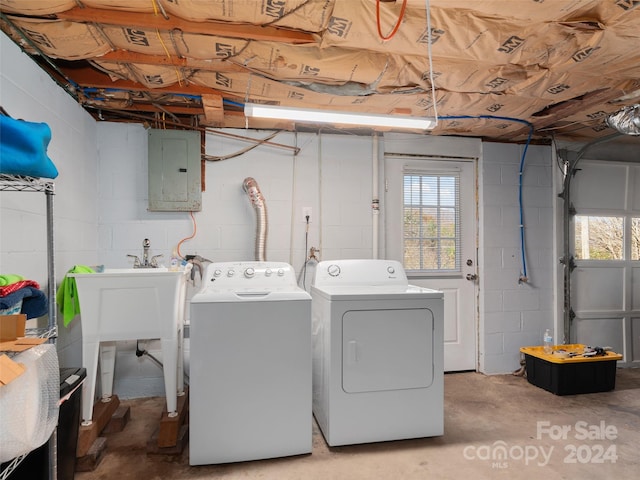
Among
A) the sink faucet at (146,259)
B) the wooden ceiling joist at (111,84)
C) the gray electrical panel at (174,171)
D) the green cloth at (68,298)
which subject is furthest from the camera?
the gray electrical panel at (174,171)

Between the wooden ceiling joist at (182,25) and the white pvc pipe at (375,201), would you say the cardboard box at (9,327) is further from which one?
the white pvc pipe at (375,201)

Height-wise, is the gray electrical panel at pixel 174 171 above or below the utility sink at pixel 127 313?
above

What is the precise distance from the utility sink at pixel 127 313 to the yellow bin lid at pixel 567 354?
9.64 ft

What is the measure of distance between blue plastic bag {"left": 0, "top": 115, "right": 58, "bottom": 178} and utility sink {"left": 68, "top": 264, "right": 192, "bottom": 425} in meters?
0.97

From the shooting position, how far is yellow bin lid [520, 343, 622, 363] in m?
3.06

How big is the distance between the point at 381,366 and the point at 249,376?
31.1 inches

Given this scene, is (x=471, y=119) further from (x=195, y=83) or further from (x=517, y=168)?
(x=195, y=83)

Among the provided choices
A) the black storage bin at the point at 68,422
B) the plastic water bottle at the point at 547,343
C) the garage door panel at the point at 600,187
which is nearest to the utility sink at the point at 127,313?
the black storage bin at the point at 68,422

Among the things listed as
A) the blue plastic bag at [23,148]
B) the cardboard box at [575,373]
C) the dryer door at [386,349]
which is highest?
the blue plastic bag at [23,148]

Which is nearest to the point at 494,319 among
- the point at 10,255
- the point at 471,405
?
the point at 471,405

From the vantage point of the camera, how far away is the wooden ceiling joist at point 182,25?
167 cm

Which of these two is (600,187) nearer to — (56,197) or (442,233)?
(442,233)

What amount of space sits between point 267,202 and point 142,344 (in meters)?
1.51

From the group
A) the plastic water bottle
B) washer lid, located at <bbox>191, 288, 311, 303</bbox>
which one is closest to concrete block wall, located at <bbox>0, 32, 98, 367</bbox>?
washer lid, located at <bbox>191, 288, 311, 303</bbox>
